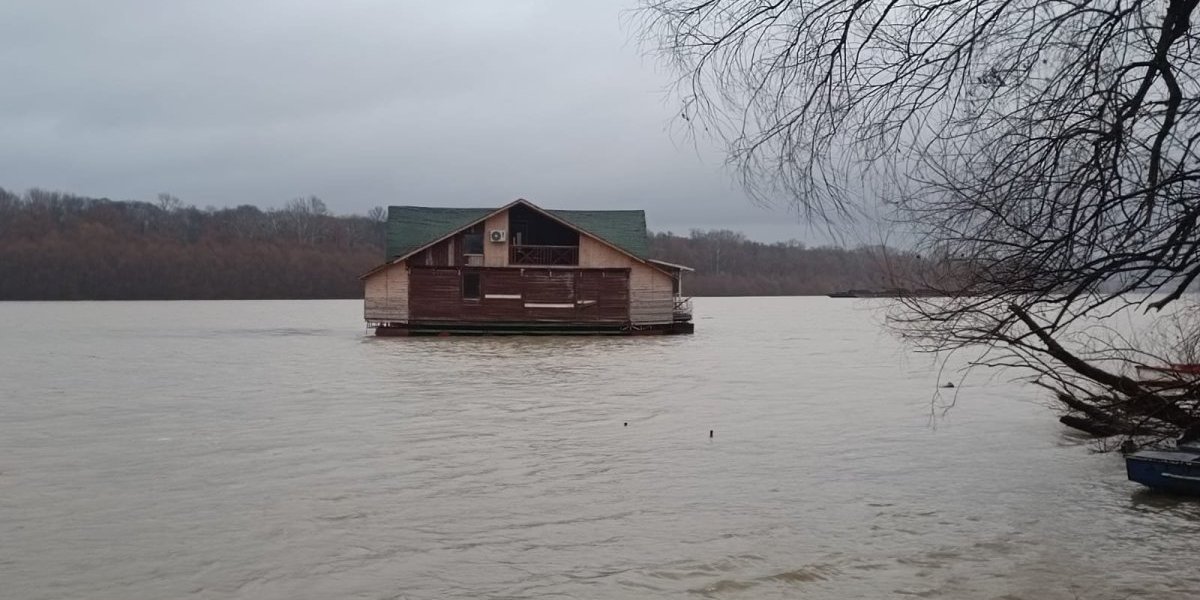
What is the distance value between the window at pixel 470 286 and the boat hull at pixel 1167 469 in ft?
113

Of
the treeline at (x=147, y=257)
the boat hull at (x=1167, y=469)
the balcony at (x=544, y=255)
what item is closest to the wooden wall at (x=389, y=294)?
the balcony at (x=544, y=255)

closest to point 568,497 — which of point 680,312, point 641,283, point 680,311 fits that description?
point 641,283

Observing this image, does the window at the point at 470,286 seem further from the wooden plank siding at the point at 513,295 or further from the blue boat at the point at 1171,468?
the blue boat at the point at 1171,468

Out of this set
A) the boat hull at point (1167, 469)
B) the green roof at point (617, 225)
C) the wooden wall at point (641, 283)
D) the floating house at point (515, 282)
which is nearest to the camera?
the boat hull at point (1167, 469)

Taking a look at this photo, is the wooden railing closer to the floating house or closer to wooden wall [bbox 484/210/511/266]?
the floating house

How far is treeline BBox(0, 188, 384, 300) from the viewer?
125000 millimetres

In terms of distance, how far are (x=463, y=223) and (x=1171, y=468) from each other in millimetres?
37997

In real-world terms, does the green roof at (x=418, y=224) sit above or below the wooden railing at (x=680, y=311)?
above

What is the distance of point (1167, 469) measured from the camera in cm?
1103

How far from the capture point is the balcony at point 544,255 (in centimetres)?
4403

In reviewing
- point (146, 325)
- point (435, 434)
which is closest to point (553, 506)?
point (435, 434)

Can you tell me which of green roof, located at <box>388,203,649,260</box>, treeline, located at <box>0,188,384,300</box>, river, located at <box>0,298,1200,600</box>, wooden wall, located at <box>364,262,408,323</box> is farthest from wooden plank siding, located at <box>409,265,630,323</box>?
treeline, located at <box>0,188,384,300</box>

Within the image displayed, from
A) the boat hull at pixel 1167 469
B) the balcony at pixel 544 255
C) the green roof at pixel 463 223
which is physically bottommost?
the boat hull at pixel 1167 469

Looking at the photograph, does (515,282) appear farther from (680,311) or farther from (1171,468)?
(1171,468)
